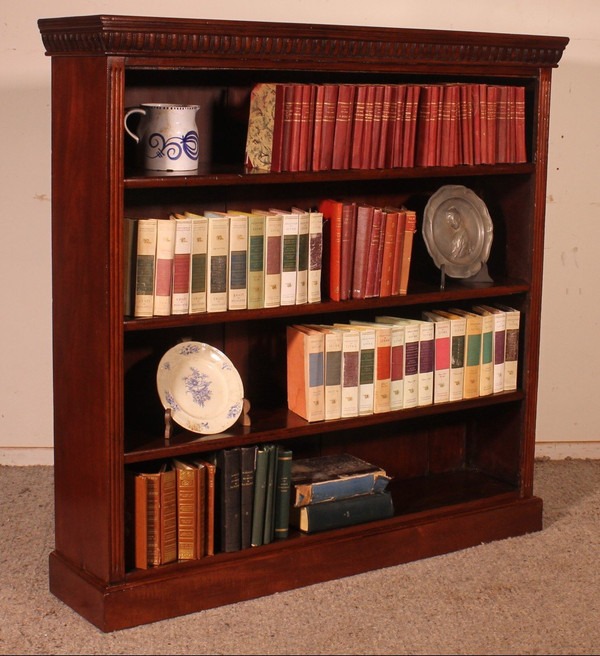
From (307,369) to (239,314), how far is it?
0.91 feet

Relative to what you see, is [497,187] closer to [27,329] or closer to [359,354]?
[359,354]

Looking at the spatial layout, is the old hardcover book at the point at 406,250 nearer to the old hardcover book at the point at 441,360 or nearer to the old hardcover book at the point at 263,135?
the old hardcover book at the point at 441,360

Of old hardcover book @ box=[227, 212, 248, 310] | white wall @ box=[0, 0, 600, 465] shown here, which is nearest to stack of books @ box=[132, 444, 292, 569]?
old hardcover book @ box=[227, 212, 248, 310]

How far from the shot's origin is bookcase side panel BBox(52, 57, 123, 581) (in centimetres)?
240

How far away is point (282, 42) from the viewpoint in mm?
2531

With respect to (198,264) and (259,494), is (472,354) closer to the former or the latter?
(259,494)

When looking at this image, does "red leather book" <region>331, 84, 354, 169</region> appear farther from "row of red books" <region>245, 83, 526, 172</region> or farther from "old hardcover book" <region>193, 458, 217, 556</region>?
"old hardcover book" <region>193, 458, 217, 556</region>

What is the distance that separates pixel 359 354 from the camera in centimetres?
289

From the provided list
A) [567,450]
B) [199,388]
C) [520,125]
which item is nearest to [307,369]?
[199,388]

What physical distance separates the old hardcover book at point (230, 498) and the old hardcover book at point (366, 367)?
402 mm

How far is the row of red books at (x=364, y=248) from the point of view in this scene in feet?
9.29

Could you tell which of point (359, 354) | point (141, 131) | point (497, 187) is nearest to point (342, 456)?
point (359, 354)

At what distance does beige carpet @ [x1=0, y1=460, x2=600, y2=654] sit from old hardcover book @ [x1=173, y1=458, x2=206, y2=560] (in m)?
0.17

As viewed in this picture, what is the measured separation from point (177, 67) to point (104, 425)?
34.0 inches
